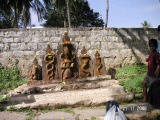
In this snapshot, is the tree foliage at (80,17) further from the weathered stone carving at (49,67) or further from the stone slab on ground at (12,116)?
the stone slab on ground at (12,116)

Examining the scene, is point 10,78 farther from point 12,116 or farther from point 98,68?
point 12,116

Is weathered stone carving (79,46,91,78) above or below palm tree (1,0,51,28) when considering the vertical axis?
below

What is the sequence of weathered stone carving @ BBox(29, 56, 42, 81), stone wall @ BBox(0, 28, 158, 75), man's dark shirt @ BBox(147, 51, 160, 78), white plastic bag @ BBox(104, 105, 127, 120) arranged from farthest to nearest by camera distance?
1. stone wall @ BBox(0, 28, 158, 75)
2. weathered stone carving @ BBox(29, 56, 42, 81)
3. man's dark shirt @ BBox(147, 51, 160, 78)
4. white plastic bag @ BBox(104, 105, 127, 120)

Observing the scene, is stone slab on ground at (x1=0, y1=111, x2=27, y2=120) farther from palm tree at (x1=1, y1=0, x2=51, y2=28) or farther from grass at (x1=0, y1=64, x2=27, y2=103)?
palm tree at (x1=1, y1=0, x2=51, y2=28)

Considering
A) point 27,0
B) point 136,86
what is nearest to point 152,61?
point 136,86

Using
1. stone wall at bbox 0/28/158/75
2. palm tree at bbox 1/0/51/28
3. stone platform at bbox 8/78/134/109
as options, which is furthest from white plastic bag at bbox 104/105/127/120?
palm tree at bbox 1/0/51/28

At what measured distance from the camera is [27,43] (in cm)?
939

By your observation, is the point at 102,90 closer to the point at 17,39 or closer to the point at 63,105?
the point at 63,105

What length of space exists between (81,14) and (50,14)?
14.3ft

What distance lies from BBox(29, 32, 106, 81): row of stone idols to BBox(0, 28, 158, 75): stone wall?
2.29m

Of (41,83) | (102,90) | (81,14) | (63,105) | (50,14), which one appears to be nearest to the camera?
(63,105)

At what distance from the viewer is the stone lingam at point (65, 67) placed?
6816 mm

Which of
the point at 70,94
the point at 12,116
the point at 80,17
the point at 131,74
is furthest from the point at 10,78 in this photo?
the point at 80,17

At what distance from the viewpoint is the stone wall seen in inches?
368
